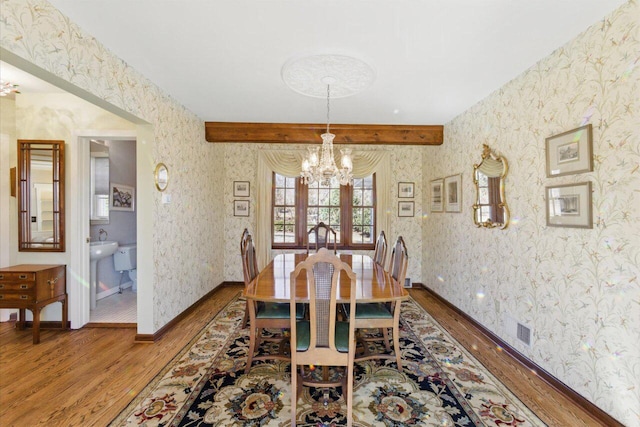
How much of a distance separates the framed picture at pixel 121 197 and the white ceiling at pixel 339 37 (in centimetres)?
262

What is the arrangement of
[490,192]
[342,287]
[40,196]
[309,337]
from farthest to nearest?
1. [40,196]
2. [490,192]
3. [342,287]
4. [309,337]

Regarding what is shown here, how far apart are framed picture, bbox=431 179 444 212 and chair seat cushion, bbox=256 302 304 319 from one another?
9.30 ft

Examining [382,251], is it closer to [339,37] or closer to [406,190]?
[406,190]

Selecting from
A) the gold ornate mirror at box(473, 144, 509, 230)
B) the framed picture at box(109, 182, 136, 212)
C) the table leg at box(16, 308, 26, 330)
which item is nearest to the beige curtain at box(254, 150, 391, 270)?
the gold ornate mirror at box(473, 144, 509, 230)

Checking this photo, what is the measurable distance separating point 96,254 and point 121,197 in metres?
1.33

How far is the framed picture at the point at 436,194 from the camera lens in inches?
173

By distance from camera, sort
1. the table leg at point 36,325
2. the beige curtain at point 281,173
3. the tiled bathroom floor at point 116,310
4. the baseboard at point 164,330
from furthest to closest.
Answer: the beige curtain at point 281,173
the tiled bathroom floor at point 116,310
the baseboard at point 164,330
the table leg at point 36,325

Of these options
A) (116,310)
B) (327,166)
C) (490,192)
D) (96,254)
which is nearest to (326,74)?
(327,166)

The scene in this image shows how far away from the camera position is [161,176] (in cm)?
313

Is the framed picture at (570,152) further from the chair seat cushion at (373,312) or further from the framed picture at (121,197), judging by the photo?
the framed picture at (121,197)

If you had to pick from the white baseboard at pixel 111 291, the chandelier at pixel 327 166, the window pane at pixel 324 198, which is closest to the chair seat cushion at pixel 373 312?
the chandelier at pixel 327 166

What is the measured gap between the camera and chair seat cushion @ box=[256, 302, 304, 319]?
2.42 m

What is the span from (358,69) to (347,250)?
10.8 feet

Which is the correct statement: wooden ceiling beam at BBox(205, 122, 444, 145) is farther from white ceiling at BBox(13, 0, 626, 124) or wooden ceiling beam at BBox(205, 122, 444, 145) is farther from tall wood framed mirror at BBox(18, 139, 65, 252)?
tall wood framed mirror at BBox(18, 139, 65, 252)
